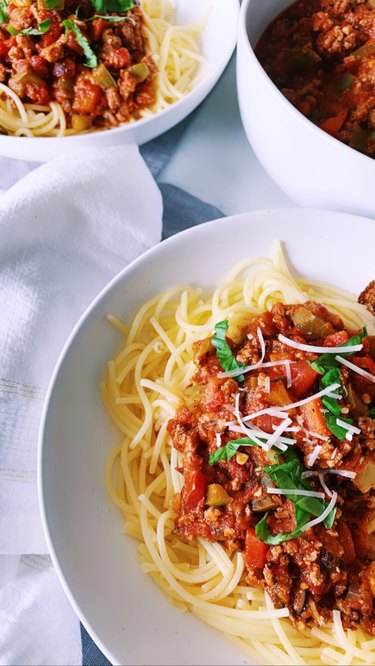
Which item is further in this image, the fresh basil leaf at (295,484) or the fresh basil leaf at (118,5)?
the fresh basil leaf at (118,5)

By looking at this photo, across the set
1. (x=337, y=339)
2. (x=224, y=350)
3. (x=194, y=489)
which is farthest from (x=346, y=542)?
(x=224, y=350)

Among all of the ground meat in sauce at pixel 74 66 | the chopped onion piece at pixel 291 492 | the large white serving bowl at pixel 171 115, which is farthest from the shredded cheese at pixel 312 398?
the ground meat in sauce at pixel 74 66

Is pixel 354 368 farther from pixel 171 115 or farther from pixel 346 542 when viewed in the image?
pixel 171 115

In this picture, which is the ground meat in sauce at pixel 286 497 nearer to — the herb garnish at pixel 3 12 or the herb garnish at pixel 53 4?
the herb garnish at pixel 53 4

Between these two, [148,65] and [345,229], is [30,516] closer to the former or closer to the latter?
[345,229]

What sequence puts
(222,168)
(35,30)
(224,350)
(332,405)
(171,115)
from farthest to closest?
(222,168) < (35,30) < (171,115) < (224,350) < (332,405)
